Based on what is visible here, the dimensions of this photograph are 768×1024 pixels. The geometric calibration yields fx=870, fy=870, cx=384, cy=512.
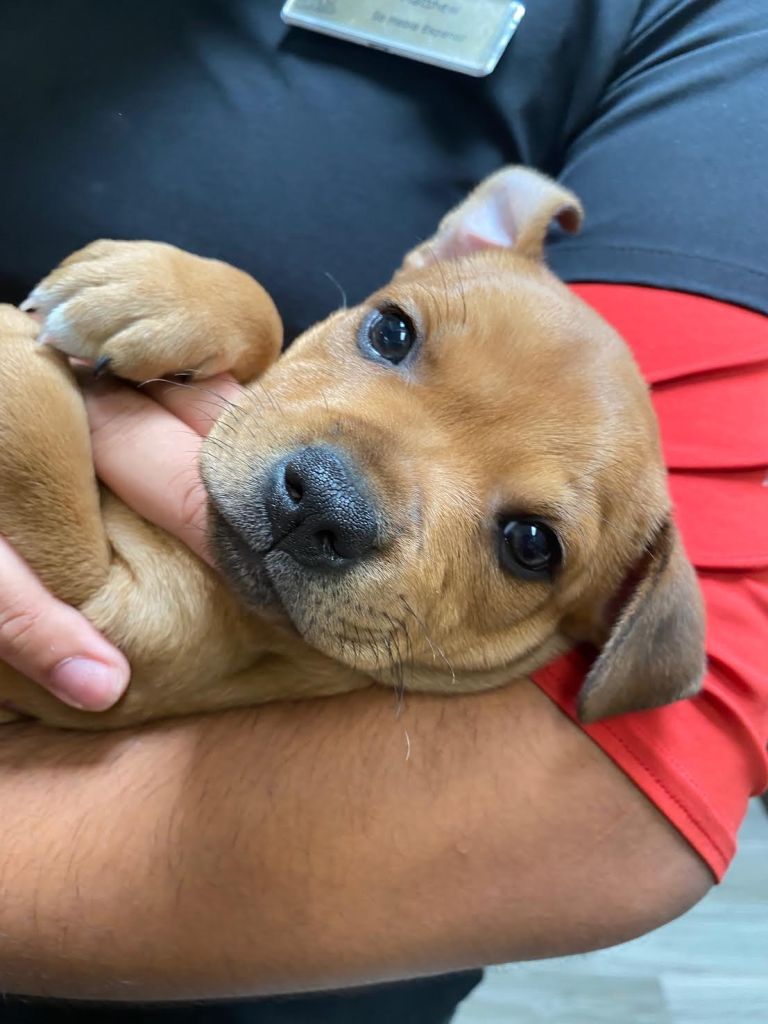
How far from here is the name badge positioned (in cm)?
228

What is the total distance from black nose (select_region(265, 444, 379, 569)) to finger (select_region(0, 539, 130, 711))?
0.48 meters

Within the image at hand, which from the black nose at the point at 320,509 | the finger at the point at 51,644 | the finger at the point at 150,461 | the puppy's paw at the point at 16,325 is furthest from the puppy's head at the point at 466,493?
the puppy's paw at the point at 16,325

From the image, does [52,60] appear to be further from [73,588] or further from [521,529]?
[521,529]

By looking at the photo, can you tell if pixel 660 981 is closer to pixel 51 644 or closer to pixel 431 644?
pixel 431 644

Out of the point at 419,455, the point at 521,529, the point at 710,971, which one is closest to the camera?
the point at 419,455

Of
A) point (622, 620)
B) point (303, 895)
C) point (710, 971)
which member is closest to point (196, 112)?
point (622, 620)

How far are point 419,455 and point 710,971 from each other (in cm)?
395

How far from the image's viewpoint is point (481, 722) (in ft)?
6.21

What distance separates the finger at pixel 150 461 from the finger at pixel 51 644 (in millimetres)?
291

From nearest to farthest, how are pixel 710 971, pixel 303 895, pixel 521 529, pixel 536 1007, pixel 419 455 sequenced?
1. pixel 303 895
2. pixel 419 455
3. pixel 521 529
4. pixel 536 1007
5. pixel 710 971

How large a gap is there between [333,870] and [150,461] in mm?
966

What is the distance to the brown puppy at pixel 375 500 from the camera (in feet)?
5.75

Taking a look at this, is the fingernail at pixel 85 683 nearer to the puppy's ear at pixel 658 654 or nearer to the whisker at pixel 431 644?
the whisker at pixel 431 644

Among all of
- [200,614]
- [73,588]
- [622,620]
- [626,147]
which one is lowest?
[622,620]
